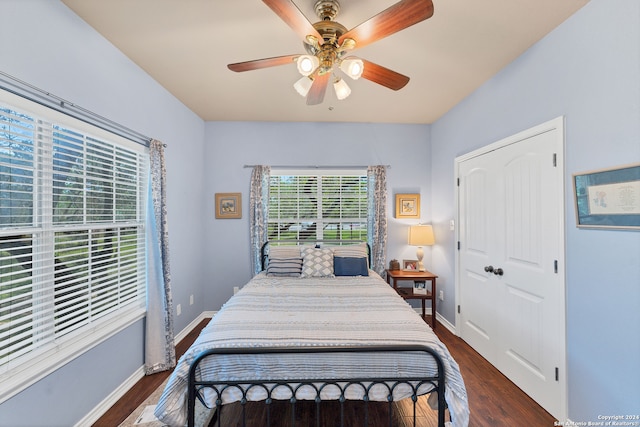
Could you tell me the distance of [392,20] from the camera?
1322 millimetres

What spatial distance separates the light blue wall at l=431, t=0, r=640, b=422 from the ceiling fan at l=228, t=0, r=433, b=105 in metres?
1.13

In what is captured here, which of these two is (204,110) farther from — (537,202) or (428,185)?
(537,202)

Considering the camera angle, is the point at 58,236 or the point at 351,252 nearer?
the point at 58,236

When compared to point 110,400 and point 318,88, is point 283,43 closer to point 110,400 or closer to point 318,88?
point 318,88

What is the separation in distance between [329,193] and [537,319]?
8.62ft

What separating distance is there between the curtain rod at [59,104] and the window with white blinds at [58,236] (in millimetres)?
43

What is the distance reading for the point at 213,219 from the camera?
3783mm

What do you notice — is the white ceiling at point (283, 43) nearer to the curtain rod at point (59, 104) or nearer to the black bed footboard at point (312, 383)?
the curtain rod at point (59, 104)

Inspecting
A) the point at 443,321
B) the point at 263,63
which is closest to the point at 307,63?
the point at 263,63

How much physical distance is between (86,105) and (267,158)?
6.96 feet

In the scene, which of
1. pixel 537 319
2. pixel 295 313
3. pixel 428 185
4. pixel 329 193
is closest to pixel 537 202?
pixel 537 319

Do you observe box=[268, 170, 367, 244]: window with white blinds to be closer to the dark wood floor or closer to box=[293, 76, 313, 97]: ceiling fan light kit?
box=[293, 76, 313, 97]: ceiling fan light kit

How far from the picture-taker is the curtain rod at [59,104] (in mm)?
1420

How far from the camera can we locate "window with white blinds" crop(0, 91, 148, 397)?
4.73ft
